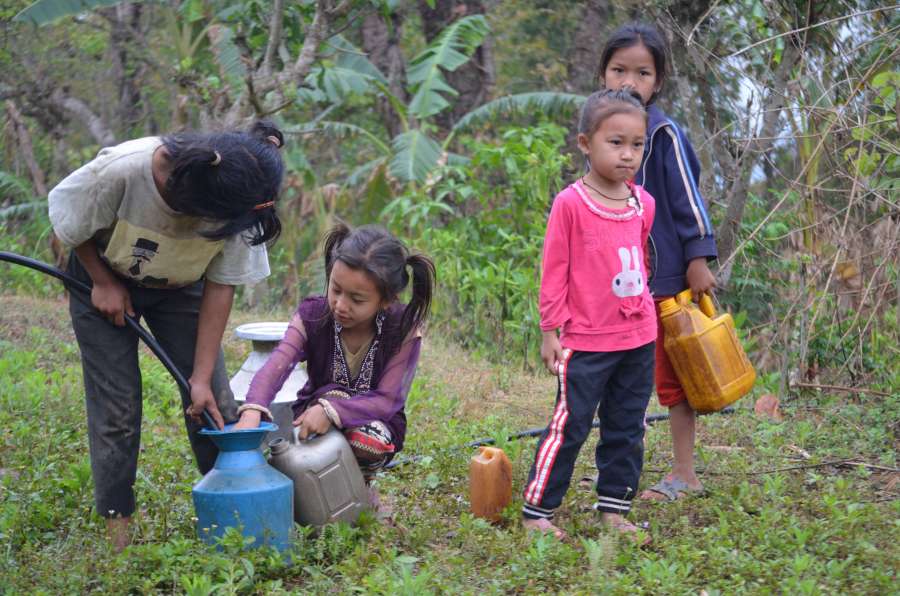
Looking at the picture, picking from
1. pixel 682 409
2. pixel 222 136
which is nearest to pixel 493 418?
pixel 682 409

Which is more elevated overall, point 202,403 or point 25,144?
point 25,144

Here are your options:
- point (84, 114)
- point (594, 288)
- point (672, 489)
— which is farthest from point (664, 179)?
point (84, 114)

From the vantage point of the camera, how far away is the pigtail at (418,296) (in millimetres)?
3719

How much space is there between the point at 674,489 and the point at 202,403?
1.95 m

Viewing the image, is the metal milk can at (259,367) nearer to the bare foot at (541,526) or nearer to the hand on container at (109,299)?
the hand on container at (109,299)

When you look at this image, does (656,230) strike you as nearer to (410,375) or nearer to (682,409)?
(682,409)

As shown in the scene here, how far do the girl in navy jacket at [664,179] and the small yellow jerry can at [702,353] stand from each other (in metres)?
0.09

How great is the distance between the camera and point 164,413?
5449 mm

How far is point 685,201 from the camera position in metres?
3.77

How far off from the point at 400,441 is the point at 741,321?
3402mm

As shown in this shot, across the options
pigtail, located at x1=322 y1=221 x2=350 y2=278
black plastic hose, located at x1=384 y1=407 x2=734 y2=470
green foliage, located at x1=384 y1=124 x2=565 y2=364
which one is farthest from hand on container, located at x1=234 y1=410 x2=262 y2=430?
green foliage, located at x1=384 y1=124 x2=565 y2=364

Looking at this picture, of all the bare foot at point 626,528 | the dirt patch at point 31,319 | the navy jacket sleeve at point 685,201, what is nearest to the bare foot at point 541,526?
the bare foot at point 626,528

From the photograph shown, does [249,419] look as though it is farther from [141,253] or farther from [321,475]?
[141,253]

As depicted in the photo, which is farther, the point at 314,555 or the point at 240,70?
the point at 240,70
